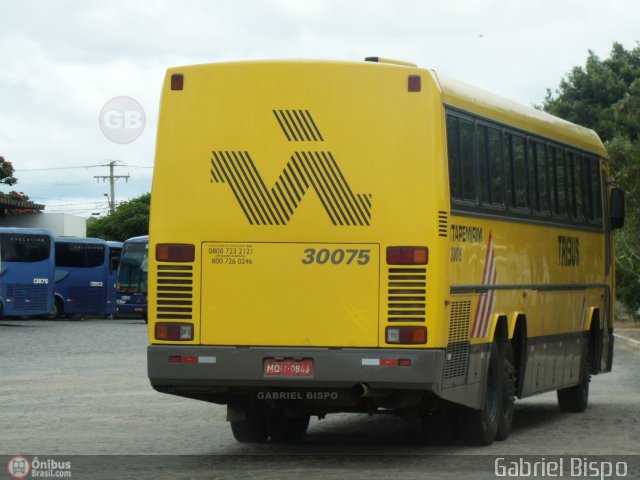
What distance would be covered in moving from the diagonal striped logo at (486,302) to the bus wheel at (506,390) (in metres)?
0.67

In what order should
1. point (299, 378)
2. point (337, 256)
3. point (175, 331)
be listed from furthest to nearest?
point (175, 331) → point (337, 256) → point (299, 378)

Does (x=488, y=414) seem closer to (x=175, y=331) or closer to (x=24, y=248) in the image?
(x=175, y=331)

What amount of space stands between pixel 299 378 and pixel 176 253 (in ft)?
4.72

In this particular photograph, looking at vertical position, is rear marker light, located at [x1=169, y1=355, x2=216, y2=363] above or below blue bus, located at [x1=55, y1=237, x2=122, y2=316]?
below

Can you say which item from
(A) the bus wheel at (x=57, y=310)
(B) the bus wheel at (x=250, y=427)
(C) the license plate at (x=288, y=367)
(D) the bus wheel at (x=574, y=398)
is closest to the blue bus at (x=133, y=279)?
(A) the bus wheel at (x=57, y=310)

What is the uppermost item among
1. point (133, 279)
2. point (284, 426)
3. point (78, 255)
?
point (78, 255)

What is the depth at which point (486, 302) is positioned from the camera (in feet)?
46.9

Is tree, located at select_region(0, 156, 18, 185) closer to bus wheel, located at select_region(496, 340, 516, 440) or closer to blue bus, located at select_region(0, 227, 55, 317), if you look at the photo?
blue bus, located at select_region(0, 227, 55, 317)

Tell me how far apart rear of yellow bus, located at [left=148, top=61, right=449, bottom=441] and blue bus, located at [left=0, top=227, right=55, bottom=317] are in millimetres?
41601

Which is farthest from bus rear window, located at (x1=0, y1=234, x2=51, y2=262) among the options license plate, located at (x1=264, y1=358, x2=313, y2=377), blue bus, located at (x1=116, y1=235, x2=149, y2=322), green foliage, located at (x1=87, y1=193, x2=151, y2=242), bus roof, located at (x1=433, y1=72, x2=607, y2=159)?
green foliage, located at (x1=87, y1=193, x2=151, y2=242)

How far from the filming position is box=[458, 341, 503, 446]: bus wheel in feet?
46.5

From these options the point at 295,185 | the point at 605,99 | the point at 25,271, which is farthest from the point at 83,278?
the point at 295,185

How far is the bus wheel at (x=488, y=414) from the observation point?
14.2 metres

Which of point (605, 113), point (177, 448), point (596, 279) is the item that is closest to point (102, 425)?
point (177, 448)
